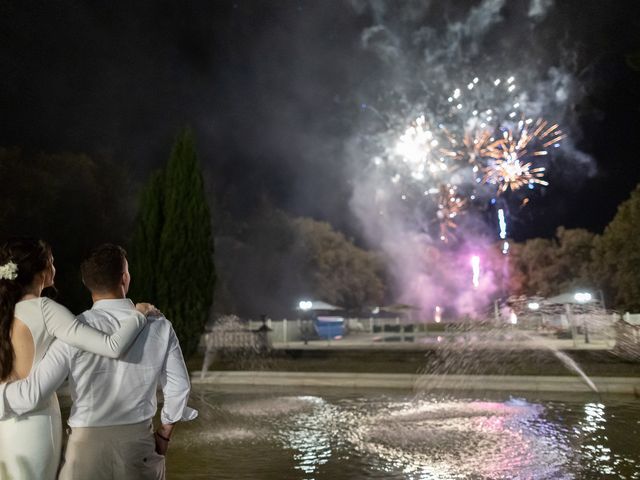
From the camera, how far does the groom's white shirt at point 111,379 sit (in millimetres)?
2664

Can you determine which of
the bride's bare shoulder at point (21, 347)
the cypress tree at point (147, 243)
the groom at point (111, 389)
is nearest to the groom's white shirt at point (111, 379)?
the groom at point (111, 389)

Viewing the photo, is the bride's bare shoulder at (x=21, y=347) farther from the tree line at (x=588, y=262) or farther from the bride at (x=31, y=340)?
the tree line at (x=588, y=262)

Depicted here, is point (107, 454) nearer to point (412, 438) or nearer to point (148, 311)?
point (148, 311)

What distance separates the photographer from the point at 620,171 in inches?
2249

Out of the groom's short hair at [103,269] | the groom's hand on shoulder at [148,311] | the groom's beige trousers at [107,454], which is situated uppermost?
the groom's short hair at [103,269]

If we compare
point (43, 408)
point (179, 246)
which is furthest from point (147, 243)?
point (43, 408)

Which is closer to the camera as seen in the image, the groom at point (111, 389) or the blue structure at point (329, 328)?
the groom at point (111, 389)

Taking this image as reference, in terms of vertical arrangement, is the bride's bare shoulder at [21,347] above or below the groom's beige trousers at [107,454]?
above

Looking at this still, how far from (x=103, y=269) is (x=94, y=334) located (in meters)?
0.31

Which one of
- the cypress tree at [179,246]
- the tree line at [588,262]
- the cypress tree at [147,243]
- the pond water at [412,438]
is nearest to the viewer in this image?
the pond water at [412,438]

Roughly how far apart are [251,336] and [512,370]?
12.2 meters

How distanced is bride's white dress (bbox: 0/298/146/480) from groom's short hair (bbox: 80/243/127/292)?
0.18m

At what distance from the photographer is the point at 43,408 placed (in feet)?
9.12

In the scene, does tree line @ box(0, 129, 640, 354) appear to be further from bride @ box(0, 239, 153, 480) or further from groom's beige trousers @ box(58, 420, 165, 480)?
groom's beige trousers @ box(58, 420, 165, 480)
